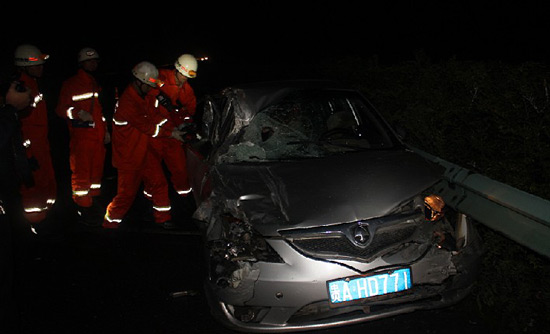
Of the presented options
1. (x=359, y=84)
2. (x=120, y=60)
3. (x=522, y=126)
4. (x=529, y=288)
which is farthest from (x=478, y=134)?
(x=120, y=60)

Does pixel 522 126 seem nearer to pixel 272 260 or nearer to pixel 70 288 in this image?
pixel 272 260

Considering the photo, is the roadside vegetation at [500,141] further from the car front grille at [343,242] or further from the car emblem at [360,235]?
the car emblem at [360,235]

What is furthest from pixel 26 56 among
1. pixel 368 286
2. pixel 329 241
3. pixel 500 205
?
pixel 500 205

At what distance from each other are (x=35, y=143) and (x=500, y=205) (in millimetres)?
4674

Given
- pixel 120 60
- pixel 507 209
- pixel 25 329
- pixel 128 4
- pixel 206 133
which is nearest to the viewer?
pixel 507 209

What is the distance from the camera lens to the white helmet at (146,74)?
4.98 meters

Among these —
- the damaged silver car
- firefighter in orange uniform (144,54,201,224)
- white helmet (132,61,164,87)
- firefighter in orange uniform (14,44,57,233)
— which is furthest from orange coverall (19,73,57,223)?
the damaged silver car

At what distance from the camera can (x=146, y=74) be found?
4988mm

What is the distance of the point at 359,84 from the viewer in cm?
700

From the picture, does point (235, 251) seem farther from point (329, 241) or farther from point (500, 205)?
point (500, 205)

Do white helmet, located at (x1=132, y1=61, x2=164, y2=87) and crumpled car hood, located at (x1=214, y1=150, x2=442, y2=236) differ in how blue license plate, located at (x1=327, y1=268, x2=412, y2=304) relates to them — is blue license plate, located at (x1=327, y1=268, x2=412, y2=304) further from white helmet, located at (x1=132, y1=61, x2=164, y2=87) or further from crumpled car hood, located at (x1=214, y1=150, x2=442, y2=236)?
white helmet, located at (x1=132, y1=61, x2=164, y2=87)

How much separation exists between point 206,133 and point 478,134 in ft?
8.66

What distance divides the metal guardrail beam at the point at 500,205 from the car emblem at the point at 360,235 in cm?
79

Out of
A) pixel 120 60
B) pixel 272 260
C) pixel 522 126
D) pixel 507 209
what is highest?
pixel 522 126
